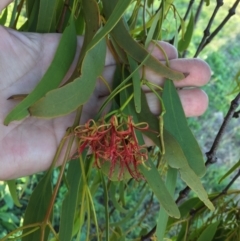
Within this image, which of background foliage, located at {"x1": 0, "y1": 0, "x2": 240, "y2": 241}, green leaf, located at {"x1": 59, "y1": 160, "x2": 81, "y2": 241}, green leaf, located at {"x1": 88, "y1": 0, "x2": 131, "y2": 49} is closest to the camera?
green leaf, located at {"x1": 88, "y1": 0, "x2": 131, "y2": 49}

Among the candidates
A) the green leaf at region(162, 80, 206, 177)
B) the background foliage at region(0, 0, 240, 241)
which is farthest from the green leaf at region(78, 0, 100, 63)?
the background foliage at region(0, 0, 240, 241)

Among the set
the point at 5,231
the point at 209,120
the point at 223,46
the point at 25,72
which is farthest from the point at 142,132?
the point at 223,46

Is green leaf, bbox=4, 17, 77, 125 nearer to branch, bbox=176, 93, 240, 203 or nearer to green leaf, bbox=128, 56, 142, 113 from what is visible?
green leaf, bbox=128, 56, 142, 113

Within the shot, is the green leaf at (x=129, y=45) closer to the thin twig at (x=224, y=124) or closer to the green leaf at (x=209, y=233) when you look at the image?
the thin twig at (x=224, y=124)

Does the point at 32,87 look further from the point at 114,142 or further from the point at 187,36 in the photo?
the point at 187,36

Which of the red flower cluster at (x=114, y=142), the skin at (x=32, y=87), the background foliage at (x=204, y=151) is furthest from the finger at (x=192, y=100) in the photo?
the background foliage at (x=204, y=151)

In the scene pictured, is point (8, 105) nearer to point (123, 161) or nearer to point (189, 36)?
point (123, 161)
